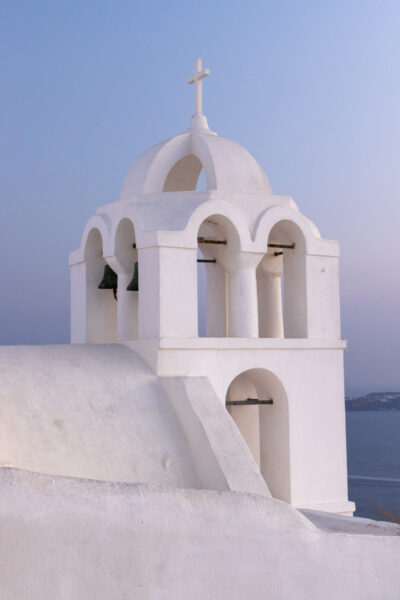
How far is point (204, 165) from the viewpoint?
1155 cm

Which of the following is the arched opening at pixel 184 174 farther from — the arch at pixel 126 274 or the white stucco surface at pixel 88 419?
the white stucco surface at pixel 88 419

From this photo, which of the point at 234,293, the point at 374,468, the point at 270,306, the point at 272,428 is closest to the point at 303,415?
the point at 272,428

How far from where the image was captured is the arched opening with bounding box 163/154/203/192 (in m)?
12.4

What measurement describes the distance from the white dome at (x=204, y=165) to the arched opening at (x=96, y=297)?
100 centimetres

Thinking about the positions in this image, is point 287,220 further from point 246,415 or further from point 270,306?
point 246,415

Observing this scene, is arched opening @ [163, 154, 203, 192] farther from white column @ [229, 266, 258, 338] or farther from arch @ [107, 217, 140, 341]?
white column @ [229, 266, 258, 338]

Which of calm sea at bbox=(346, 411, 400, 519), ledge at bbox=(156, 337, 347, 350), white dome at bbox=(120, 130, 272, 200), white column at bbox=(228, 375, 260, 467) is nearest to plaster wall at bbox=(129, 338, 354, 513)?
ledge at bbox=(156, 337, 347, 350)

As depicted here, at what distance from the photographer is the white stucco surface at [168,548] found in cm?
519

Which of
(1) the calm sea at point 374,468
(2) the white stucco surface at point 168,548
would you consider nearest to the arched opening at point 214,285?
(2) the white stucco surface at point 168,548

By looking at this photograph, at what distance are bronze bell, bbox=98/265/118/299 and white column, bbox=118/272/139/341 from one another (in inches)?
21.5

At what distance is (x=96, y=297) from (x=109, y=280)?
0.37 metres

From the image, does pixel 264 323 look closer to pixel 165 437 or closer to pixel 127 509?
pixel 165 437

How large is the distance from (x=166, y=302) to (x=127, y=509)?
5.08m

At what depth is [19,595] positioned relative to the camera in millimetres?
5145
